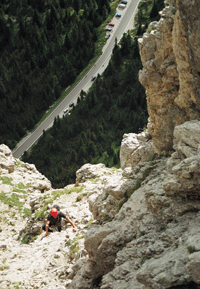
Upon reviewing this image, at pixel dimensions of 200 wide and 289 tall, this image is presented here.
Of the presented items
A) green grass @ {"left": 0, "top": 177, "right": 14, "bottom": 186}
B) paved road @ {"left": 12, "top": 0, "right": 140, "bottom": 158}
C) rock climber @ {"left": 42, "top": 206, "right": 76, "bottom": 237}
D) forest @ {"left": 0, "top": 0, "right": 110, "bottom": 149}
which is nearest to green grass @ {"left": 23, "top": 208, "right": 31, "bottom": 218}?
green grass @ {"left": 0, "top": 177, "right": 14, "bottom": 186}

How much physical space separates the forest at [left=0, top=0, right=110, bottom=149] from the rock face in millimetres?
56641

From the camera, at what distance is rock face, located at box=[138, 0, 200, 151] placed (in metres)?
13.9

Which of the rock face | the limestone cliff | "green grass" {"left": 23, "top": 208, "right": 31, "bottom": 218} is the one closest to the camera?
the limestone cliff

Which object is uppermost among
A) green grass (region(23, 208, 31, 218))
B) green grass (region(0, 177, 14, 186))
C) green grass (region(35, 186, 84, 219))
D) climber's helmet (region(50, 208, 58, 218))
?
climber's helmet (region(50, 208, 58, 218))

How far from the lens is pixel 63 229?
21.9 m

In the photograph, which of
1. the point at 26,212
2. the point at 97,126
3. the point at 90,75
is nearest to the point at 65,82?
the point at 90,75

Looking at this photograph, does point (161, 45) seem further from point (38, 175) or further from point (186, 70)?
point (38, 175)

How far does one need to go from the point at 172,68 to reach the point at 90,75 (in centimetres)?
6873

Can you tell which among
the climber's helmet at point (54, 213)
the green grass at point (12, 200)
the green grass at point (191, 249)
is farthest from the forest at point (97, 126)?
the green grass at point (191, 249)

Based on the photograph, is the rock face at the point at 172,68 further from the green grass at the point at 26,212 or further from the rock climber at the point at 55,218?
the green grass at the point at 26,212

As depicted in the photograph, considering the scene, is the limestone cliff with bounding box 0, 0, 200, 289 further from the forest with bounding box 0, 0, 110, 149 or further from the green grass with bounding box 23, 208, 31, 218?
the forest with bounding box 0, 0, 110, 149

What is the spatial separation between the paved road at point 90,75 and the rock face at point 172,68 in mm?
55518

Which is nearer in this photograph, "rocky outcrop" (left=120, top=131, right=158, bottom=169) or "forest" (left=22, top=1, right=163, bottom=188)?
"rocky outcrop" (left=120, top=131, right=158, bottom=169)

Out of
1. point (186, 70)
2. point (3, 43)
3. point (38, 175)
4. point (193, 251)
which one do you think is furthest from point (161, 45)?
point (3, 43)
